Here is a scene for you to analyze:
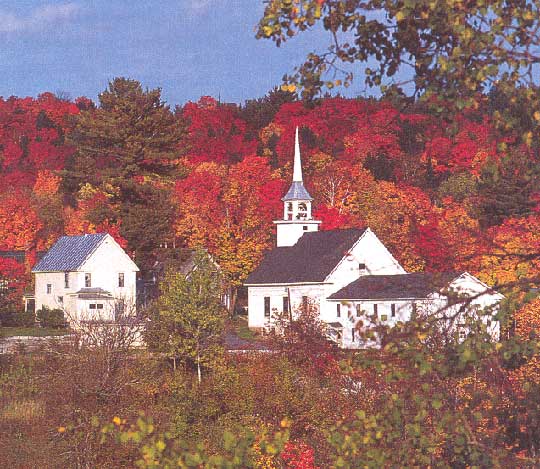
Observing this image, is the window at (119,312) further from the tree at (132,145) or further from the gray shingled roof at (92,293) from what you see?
the tree at (132,145)

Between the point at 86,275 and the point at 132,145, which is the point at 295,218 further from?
the point at 86,275

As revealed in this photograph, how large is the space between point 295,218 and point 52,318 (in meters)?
14.7

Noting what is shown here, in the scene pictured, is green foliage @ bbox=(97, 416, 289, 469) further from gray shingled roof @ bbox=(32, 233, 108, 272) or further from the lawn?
gray shingled roof @ bbox=(32, 233, 108, 272)

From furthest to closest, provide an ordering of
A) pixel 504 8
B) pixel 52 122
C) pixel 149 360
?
pixel 52 122 → pixel 149 360 → pixel 504 8

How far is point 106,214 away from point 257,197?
387 inches

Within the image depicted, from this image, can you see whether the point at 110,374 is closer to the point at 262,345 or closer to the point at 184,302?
the point at 184,302

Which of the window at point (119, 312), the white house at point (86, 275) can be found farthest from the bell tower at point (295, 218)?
the window at point (119, 312)

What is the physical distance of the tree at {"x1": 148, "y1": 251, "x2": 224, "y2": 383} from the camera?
35.2 m

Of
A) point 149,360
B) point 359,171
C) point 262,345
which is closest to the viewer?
point 149,360

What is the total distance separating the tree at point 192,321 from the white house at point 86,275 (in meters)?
24.1

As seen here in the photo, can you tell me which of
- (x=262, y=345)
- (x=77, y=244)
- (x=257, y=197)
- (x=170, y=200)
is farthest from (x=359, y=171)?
(x=262, y=345)

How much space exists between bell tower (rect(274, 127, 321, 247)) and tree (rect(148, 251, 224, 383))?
24.8 metres

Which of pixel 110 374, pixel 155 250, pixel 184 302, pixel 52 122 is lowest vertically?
pixel 110 374

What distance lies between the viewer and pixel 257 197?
67938 mm
